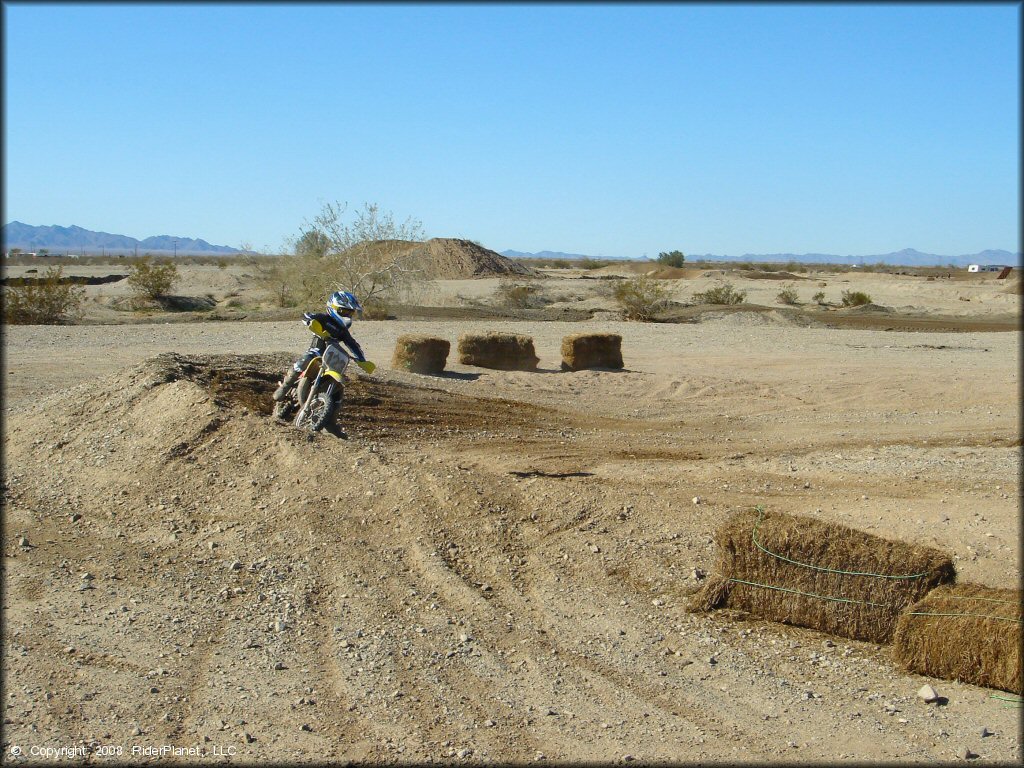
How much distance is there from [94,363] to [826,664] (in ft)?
51.3

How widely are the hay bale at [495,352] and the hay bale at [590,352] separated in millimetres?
852

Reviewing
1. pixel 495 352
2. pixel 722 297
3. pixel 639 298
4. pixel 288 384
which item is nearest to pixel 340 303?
pixel 288 384

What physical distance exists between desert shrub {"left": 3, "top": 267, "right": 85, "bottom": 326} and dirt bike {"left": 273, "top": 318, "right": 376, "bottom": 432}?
20586 millimetres

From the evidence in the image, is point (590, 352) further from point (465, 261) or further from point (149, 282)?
point (465, 261)

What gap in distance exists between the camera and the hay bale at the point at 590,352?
19.6m

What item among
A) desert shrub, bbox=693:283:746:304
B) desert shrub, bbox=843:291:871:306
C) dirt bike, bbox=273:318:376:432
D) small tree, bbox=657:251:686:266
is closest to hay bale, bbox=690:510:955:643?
dirt bike, bbox=273:318:376:432

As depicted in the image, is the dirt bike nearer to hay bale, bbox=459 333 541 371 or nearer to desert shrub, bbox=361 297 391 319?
hay bale, bbox=459 333 541 371

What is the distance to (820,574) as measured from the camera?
22.0 ft

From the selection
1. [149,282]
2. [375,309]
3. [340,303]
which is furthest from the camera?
[149,282]

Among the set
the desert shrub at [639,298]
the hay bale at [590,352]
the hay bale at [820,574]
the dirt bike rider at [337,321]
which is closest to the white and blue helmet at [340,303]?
the dirt bike rider at [337,321]

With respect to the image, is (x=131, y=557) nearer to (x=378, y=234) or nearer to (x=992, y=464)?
(x=992, y=464)

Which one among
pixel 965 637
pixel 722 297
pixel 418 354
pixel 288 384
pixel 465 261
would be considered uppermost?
pixel 465 261

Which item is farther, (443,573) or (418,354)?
(418,354)

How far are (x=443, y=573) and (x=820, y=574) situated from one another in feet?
9.17
